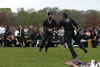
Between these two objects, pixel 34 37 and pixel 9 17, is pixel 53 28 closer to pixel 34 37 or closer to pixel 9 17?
pixel 34 37

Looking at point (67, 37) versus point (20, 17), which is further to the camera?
point (20, 17)

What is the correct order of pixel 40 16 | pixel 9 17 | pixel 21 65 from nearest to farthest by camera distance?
1. pixel 21 65
2. pixel 40 16
3. pixel 9 17

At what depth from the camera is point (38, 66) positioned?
9.04 metres

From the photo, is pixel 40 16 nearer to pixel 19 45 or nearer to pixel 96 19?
pixel 96 19

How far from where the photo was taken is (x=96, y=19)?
85438 mm

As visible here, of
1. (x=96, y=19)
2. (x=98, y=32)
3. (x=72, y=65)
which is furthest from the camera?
(x=96, y=19)

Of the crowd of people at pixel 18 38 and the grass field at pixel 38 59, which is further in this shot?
the crowd of people at pixel 18 38

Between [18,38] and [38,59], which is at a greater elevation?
[38,59]

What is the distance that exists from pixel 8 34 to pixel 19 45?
4.88 feet

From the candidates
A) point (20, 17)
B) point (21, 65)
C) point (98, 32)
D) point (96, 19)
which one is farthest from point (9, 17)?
point (21, 65)

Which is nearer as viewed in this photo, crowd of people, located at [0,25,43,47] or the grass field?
the grass field

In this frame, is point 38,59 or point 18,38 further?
point 18,38

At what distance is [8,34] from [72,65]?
15355 millimetres

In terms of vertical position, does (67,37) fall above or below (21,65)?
above
